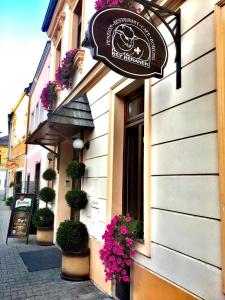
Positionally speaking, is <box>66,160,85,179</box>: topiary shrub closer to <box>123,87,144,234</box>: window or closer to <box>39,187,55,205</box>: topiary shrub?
<box>123,87,144,234</box>: window

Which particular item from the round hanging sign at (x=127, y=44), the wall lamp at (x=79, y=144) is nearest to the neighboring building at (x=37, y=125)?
the wall lamp at (x=79, y=144)

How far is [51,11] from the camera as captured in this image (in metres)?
9.80

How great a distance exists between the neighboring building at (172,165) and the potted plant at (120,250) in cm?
12

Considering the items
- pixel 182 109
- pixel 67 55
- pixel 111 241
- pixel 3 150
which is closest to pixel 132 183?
pixel 111 241

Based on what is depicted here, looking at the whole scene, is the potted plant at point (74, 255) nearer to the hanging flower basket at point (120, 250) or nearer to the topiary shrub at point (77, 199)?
the topiary shrub at point (77, 199)

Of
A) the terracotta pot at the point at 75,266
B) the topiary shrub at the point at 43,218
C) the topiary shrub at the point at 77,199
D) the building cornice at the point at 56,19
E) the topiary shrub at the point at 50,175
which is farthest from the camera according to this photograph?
the building cornice at the point at 56,19

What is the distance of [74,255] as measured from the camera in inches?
200

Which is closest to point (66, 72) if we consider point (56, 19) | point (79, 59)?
point (79, 59)

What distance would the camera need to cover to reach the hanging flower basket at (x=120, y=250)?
3.63 m

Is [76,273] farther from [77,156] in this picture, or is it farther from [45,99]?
[45,99]

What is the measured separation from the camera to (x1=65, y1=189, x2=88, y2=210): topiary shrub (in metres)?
5.47

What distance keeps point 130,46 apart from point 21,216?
266 inches

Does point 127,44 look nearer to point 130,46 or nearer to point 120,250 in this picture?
point 130,46

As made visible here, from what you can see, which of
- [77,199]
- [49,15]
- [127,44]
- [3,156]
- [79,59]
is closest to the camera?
[127,44]
